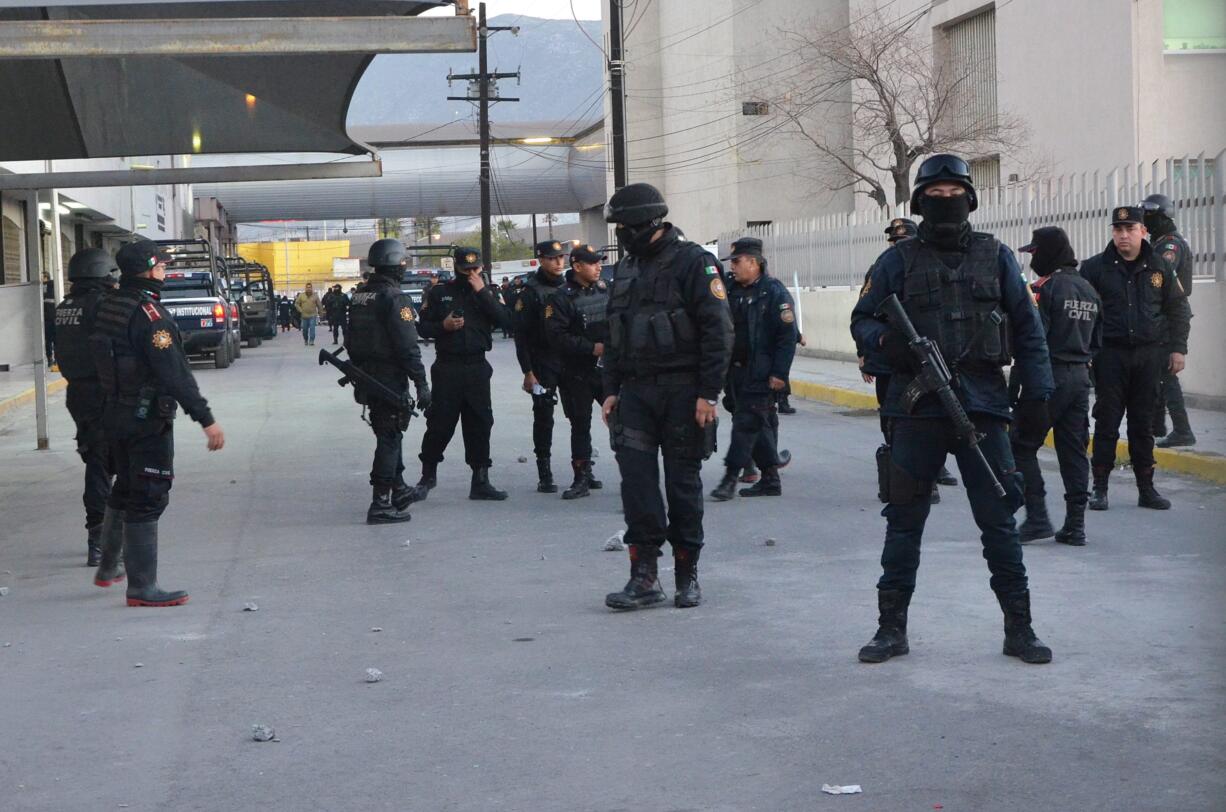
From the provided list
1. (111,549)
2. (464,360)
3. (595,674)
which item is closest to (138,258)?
(111,549)

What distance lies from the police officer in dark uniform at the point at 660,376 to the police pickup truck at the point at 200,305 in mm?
22368

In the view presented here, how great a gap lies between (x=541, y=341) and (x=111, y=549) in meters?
3.95

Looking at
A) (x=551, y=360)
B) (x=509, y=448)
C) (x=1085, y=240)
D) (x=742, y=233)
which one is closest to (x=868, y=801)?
(x=551, y=360)

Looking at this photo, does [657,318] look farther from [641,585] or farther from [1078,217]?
[1078,217]

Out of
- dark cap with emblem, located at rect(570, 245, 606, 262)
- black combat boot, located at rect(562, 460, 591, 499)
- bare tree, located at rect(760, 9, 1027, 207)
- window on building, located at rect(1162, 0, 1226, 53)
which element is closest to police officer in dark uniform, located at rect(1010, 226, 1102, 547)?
dark cap with emblem, located at rect(570, 245, 606, 262)

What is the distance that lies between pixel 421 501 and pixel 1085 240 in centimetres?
913

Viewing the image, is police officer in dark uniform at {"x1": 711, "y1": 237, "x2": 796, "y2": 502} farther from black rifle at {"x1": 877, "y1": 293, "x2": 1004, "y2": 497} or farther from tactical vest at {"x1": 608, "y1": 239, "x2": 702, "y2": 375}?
black rifle at {"x1": 877, "y1": 293, "x2": 1004, "y2": 497}

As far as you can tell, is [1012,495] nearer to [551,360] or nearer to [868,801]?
[868,801]

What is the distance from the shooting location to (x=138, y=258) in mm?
7777

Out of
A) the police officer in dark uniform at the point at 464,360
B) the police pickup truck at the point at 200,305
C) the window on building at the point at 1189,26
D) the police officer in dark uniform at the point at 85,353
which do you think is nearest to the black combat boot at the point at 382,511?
the police officer in dark uniform at the point at 464,360

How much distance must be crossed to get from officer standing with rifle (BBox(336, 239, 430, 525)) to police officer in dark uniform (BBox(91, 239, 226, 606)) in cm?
258

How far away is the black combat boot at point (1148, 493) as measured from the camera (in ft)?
32.6

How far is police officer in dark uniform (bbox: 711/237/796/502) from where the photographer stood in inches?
426

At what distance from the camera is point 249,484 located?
12.9 m
